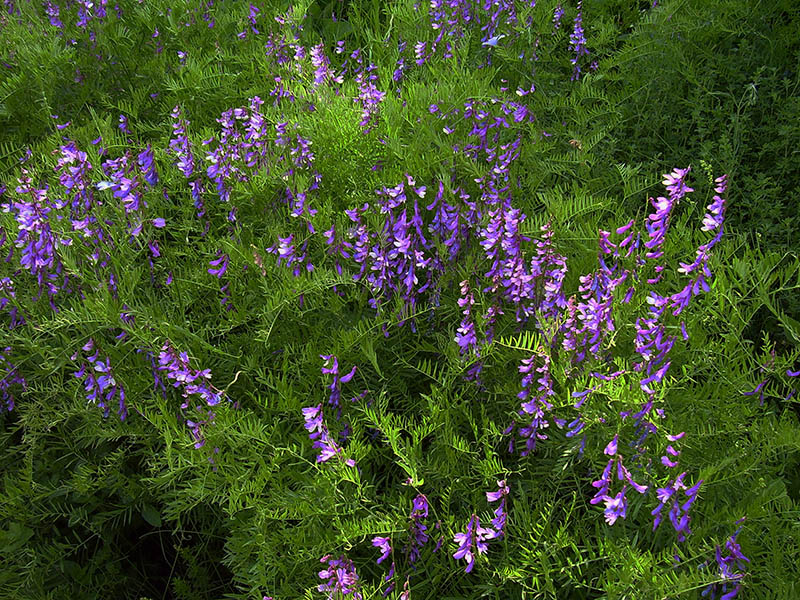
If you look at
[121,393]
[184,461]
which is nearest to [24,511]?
[121,393]

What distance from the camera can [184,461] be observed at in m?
1.77

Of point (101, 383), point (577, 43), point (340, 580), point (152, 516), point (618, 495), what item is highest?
point (577, 43)

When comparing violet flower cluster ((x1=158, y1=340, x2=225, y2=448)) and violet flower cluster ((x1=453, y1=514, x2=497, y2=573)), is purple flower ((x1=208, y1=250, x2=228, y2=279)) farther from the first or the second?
violet flower cluster ((x1=453, y1=514, x2=497, y2=573))

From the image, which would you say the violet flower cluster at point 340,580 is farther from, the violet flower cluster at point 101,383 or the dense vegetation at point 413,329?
the violet flower cluster at point 101,383

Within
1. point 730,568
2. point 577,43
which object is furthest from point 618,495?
point 577,43

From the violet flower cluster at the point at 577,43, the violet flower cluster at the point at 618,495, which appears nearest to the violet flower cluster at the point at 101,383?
the violet flower cluster at the point at 618,495

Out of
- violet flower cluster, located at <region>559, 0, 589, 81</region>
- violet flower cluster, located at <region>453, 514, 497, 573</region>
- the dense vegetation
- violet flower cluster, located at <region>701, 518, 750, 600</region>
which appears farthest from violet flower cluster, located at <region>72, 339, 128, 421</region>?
violet flower cluster, located at <region>559, 0, 589, 81</region>

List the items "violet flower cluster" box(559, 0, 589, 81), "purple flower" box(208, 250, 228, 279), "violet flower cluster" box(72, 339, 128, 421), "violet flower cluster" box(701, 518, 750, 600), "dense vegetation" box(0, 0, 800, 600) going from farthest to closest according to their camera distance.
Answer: "violet flower cluster" box(559, 0, 589, 81)
"purple flower" box(208, 250, 228, 279)
"violet flower cluster" box(72, 339, 128, 421)
"dense vegetation" box(0, 0, 800, 600)
"violet flower cluster" box(701, 518, 750, 600)

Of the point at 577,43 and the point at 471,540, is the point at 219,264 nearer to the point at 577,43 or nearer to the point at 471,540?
the point at 471,540

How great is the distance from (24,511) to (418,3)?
247cm

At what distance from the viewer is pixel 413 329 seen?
6.45 feet

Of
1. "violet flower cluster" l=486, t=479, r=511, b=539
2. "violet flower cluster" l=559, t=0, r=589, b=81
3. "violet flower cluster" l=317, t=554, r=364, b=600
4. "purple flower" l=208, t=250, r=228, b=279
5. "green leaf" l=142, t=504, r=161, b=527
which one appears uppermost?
"violet flower cluster" l=559, t=0, r=589, b=81

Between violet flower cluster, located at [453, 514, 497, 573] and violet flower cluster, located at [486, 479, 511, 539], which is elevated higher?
violet flower cluster, located at [486, 479, 511, 539]

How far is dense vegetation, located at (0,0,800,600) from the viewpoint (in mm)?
1654
